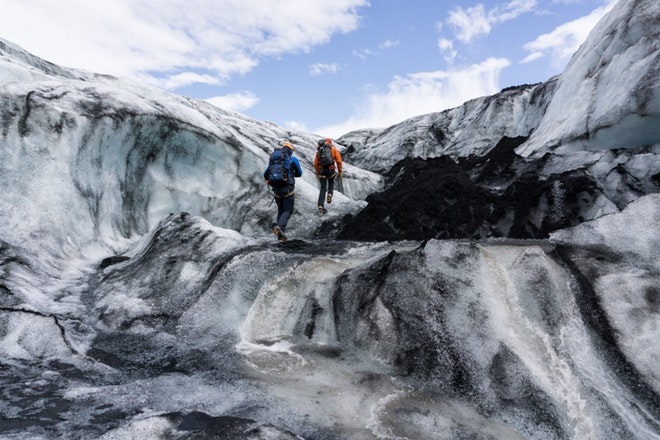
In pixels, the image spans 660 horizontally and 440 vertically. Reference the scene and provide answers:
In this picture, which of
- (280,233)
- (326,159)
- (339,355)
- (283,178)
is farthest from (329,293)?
(326,159)

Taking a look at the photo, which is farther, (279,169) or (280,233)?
(279,169)

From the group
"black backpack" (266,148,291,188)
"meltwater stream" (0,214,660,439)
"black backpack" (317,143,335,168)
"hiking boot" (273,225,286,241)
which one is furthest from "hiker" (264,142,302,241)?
"meltwater stream" (0,214,660,439)

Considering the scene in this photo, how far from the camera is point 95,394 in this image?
3.81m

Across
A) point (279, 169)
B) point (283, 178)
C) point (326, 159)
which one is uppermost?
point (326, 159)

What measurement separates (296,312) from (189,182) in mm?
6938

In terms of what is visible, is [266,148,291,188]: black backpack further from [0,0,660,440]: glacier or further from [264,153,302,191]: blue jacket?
[0,0,660,440]: glacier

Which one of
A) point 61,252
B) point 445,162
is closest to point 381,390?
point 61,252

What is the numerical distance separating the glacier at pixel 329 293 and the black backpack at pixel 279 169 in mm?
1311

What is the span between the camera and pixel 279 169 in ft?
25.6

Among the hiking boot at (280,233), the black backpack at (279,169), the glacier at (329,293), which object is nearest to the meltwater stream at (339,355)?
the glacier at (329,293)

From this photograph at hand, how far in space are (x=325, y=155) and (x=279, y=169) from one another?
1.98 meters

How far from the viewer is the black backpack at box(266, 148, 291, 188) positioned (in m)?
7.77

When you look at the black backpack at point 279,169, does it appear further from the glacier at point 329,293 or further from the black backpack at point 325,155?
the black backpack at point 325,155

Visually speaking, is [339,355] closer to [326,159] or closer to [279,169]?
[279,169]
